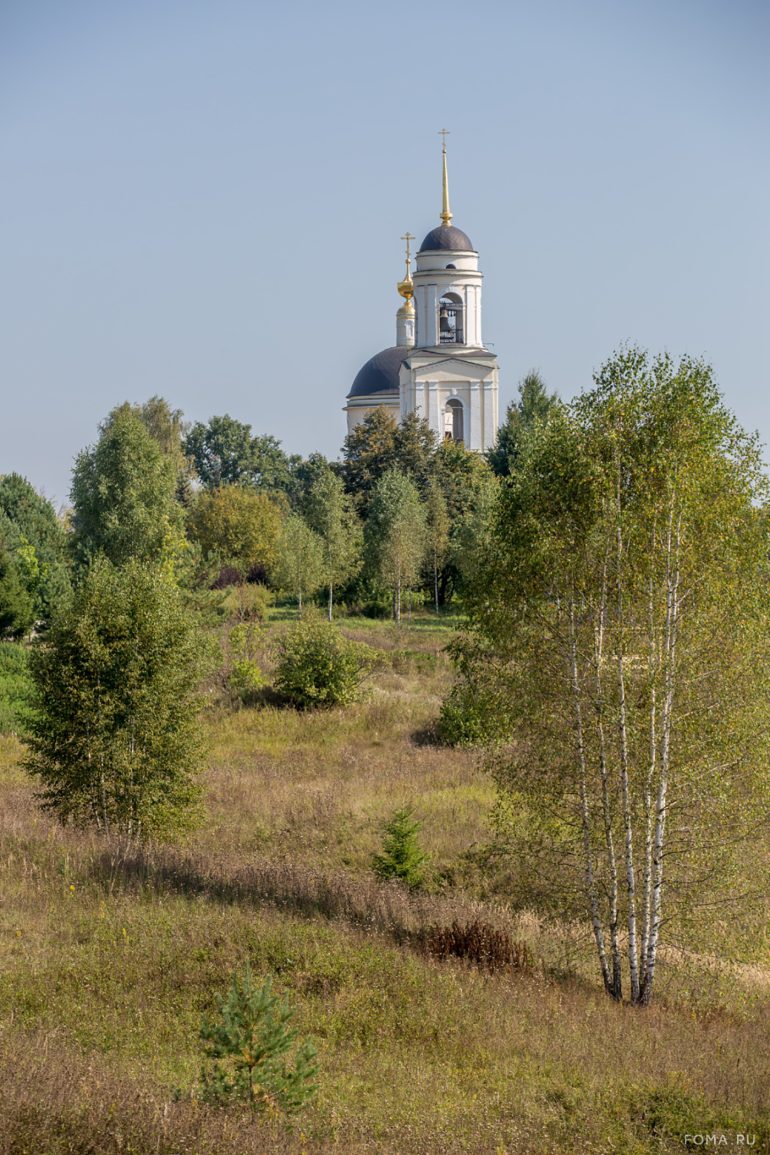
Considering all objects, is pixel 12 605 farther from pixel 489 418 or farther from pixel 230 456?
pixel 230 456

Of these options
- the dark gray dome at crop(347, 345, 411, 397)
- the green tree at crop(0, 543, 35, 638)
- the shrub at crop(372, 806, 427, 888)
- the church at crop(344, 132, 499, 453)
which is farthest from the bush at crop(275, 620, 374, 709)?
the dark gray dome at crop(347, 345, 411, 397)

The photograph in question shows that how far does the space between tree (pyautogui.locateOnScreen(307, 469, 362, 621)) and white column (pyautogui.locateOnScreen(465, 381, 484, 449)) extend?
3478cm

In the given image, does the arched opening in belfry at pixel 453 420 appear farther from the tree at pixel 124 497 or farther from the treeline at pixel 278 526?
the tree at pixel 124 497

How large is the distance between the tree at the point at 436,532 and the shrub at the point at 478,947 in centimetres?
4321

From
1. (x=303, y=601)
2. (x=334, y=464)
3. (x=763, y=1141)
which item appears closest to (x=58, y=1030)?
(x=763, y=1141)

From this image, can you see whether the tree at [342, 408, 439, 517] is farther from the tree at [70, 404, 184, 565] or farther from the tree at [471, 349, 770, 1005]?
the tree at [471, 349, 770, 1005]

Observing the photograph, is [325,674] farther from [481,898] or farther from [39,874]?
→ [39,874]

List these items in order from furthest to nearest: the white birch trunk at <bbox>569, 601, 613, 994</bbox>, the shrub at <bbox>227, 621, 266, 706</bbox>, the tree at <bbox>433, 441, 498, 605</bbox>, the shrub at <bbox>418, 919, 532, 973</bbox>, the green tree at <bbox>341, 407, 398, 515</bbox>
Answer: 1. the green tree at <bbox>341, 407, 398, 515</bbox>
2. the tree at <bbox>433, 441, 498, 605</bbox>
3. the shrub at <bbox>227, 621, 266, 706</bbox>
4. the white birch trunk at <bbox>569, 601, 613, 994</bbox>
5. the shrub at <bbox>418, 919, 532, 973</bbox>

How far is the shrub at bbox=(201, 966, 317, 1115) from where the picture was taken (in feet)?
25.9

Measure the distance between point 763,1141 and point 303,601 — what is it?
4935 cm

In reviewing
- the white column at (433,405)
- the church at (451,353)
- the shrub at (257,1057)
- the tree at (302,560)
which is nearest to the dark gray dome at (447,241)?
the church at (451,353)

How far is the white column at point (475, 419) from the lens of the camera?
91.4 meters

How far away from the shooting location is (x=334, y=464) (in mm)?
69938

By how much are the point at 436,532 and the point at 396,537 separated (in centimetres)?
470
